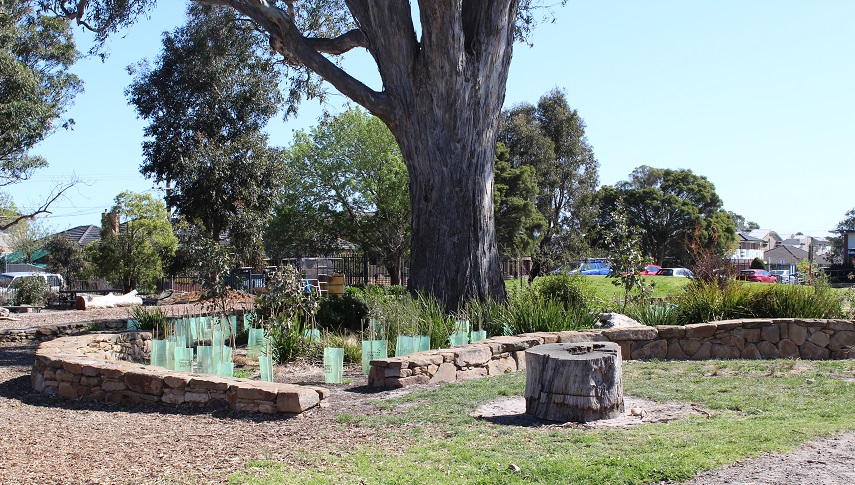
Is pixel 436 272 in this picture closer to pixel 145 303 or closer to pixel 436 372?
pixel 436 372

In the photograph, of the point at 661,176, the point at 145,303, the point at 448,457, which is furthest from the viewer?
the point at 661,176

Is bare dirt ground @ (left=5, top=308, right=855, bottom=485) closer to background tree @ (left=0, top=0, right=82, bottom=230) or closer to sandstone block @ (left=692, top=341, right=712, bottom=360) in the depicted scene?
sandstone block @ (left=692, top=341, right=712, bottom=360)

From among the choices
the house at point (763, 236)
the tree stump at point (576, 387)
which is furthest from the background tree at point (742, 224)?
the tree stump at point (576, 387)

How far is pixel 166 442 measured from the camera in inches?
233

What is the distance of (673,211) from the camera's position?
1964 inches

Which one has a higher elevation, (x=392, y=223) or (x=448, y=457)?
(x=392, y=223)

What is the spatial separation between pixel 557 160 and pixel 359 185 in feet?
49.5

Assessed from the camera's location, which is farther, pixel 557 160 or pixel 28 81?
pixel 557 160

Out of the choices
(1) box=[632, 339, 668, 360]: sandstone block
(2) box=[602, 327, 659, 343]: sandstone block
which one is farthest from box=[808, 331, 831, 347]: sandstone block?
(2) box=[602, 327, 659, 343]: sandstone block

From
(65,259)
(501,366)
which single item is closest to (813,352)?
(501,366)

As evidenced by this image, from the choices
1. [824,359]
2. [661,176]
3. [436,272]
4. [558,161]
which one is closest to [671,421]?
[824,359]

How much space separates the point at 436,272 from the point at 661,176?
44.9 meters

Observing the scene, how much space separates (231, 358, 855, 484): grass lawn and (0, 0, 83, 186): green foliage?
1669cm

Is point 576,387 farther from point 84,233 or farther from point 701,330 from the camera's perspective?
point 84,233
